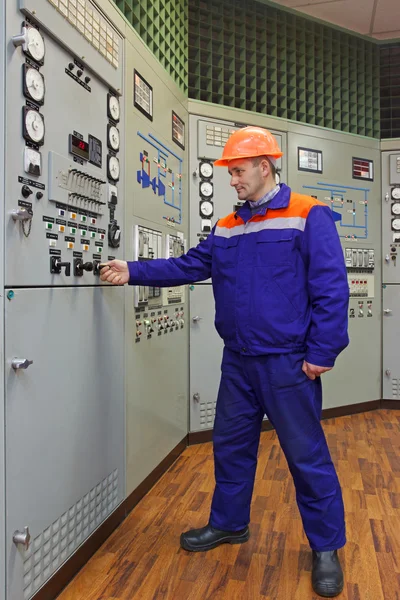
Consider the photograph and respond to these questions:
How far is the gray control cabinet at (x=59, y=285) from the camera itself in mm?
1441

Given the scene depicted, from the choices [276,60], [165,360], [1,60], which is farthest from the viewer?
[276,60]

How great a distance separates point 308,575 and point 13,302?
4.80 ft

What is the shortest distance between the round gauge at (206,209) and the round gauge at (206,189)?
0.05 meters

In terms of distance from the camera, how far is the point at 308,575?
1862 mm

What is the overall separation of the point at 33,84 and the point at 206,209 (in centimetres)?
206

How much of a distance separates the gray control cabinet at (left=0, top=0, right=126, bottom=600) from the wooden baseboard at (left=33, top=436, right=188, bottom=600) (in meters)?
0.04

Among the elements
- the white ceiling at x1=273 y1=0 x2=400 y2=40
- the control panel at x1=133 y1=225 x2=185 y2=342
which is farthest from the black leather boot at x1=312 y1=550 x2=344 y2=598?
the white ceiling at x1=273 y1=0 x2=400 y2=40

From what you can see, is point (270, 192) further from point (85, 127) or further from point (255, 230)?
point (85, 127)

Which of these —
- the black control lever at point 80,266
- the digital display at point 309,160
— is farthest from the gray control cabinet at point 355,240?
the black control lever at point 80,266

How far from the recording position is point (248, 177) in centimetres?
194

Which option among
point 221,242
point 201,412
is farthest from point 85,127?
point 201,412

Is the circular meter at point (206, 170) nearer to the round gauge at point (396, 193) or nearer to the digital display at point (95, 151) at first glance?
the digital display at point (95, 151)

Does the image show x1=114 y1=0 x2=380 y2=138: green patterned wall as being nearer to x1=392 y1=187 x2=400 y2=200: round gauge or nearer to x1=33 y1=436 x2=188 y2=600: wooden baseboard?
x1=392 y1=187 x2=400 y2=200: round gauge

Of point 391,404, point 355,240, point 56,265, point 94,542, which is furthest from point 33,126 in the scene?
point 391,404
